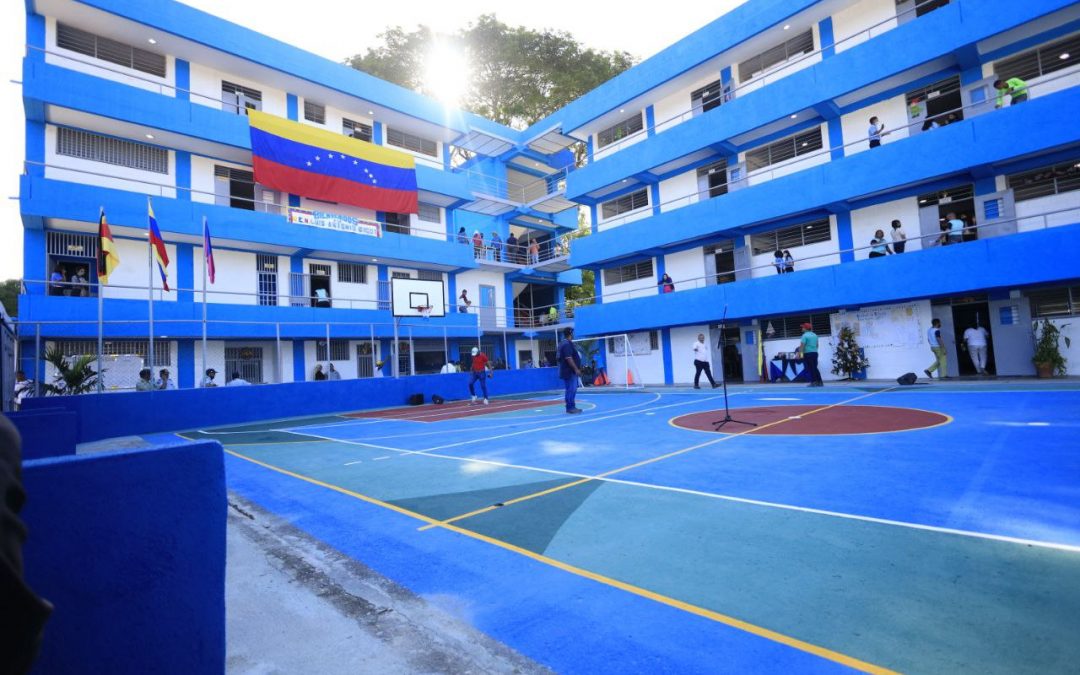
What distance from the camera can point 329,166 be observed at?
73.8ft

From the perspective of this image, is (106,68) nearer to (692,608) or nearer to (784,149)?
(692,608)

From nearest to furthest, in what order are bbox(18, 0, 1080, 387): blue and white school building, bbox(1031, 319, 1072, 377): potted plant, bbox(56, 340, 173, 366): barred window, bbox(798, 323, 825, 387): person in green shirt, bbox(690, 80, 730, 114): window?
bbox(1031, 319, 1072, 377): potted plant
bbox(18, 0, 1080, 387): blue and white school building
bbox(798, 323, 825, 387): person in green shirt
bbox(56, 340, 173, 366): barred window
bbox(690, 80, 730, 114): window

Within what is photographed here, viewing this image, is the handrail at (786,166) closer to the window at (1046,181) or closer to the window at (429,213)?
the window at (1046,181)

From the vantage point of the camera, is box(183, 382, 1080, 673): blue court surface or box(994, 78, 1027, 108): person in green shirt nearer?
box(183, 382, 1080, 673): blue court surface

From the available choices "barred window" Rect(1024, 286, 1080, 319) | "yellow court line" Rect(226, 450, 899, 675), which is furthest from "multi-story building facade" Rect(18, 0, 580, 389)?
"barred window" Rect(1024, 286, 1080, 319)

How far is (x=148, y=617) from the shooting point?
1.89 metres

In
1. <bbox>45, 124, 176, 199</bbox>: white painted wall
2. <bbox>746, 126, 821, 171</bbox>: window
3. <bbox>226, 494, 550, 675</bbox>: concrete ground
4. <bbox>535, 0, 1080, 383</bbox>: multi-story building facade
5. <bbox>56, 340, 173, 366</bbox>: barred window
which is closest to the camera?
<bbox>226, 494, 550, 675</bbox>: concrete ground

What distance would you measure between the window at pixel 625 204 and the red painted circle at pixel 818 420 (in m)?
15.8

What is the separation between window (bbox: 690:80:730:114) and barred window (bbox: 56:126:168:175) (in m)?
21.4

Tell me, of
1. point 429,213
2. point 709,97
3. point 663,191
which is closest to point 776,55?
point 709,97

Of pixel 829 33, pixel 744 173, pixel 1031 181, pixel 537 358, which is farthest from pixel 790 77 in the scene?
pixel 537 358

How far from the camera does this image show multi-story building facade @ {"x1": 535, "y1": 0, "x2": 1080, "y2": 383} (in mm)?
14273

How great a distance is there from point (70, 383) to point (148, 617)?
50.8 ft

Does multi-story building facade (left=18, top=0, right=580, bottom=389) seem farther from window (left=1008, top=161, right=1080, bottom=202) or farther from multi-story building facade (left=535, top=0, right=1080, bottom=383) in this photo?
window (left=1008, top=161, right=1080, bottom=202)
